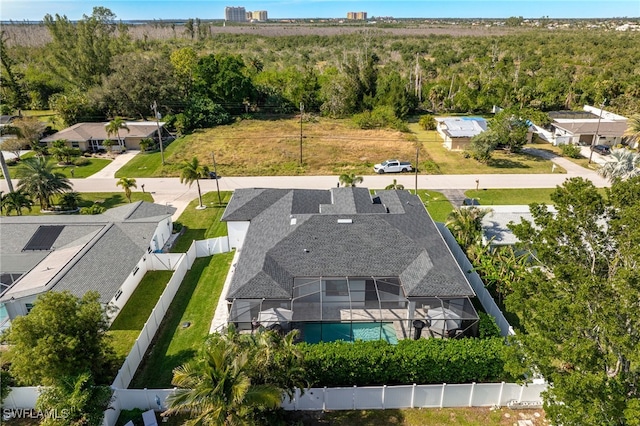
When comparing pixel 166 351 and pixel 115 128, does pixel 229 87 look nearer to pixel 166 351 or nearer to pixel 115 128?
pixel 115 128

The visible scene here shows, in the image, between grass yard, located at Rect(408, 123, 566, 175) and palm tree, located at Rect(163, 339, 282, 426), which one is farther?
grass yard, located at Rect(408, 123, 566, 175)

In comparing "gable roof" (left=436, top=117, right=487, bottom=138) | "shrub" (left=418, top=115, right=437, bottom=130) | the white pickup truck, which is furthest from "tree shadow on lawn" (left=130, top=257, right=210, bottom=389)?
"shrub" (left=418, top=115, right=437, bottom=130)

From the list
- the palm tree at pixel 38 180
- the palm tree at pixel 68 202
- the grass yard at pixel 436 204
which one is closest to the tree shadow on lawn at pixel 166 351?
the palm tree at pixel 38 180

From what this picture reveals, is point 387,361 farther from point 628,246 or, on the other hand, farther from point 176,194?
point 176,194

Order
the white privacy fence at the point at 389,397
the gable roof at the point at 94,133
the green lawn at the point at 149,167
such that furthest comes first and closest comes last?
the gable roof at the point at 94,133, the green lawn at the point at 149,167, the white privacy fence at the point at 389,397

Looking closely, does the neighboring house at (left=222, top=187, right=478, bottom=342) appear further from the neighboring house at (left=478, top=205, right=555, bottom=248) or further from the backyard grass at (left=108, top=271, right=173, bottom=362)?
the backyard grass at (left=108, top=271, right=173, bottom=362)

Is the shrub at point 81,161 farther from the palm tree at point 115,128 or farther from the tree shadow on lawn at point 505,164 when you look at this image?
the tree shadow on lawn at point 505,164

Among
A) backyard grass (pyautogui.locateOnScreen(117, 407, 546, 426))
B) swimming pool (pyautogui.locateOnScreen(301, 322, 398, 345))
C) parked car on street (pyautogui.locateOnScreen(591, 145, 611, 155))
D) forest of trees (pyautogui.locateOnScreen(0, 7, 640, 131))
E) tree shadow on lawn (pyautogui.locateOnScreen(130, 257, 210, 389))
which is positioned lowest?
backyard grass (pyautogui.locateOnScreen(117, 407, 546, 426))
